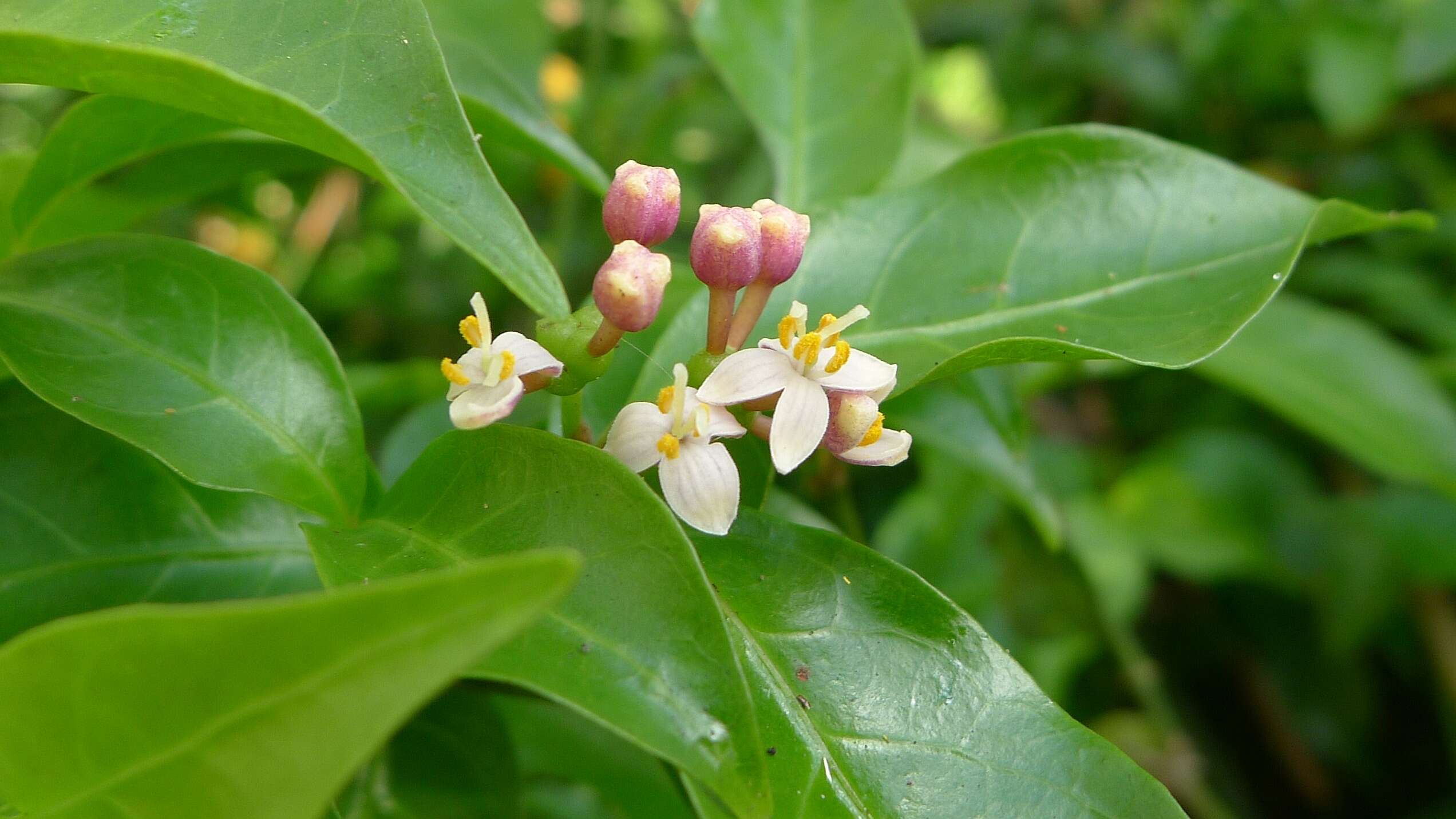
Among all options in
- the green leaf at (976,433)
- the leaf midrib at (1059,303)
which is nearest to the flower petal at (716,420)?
the leaf midrib at (1059,303)

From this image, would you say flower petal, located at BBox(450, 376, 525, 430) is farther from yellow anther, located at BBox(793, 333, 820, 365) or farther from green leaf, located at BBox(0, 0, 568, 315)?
yellow anther, located at BBox(793, 333, 820, 365)

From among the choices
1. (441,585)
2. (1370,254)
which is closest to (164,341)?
(441,585)

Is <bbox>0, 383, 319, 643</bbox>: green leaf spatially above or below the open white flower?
below

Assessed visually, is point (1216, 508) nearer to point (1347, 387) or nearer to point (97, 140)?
point (1347, 387)

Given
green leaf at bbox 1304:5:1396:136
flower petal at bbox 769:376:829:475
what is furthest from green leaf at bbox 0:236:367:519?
green leaf at bbox 1304:5:1396:136

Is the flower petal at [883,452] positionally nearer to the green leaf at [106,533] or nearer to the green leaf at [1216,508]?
the green leaf at [106,533]

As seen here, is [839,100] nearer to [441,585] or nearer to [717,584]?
[717,584]
